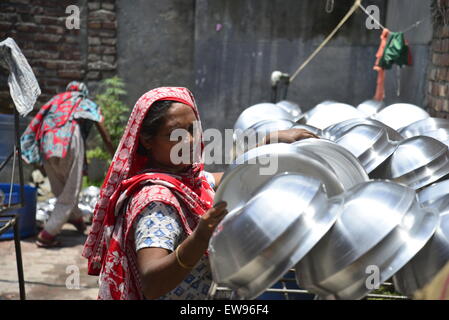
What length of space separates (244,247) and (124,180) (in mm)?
614

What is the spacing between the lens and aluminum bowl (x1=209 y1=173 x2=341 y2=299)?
1.25m

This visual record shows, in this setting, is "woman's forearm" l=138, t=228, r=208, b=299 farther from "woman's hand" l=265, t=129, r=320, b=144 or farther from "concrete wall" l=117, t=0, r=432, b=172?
"concrete wall" l=117, t=0, r=432, b=172

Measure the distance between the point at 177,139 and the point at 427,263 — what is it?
75cm

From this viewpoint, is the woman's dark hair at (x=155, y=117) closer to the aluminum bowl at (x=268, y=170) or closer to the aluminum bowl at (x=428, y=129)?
the aluminum bowl at (x=268, y=170)

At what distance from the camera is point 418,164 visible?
200cm

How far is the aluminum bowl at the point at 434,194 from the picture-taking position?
1.63m

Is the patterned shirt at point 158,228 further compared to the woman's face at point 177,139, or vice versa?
the woman's face at point 177,139

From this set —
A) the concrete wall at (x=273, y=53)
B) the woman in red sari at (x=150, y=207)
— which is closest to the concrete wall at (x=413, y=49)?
the concrete wall at (x=273, y=53)

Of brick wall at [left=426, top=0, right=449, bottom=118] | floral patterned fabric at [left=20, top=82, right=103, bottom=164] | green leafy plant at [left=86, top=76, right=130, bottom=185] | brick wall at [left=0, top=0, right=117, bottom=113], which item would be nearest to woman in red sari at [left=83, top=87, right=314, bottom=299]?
brick wall at [left=426, top=0, right=449, bottom=118]

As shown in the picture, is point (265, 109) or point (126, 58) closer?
point (265, 109)

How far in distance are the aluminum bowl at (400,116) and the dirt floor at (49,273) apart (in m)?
2.39
